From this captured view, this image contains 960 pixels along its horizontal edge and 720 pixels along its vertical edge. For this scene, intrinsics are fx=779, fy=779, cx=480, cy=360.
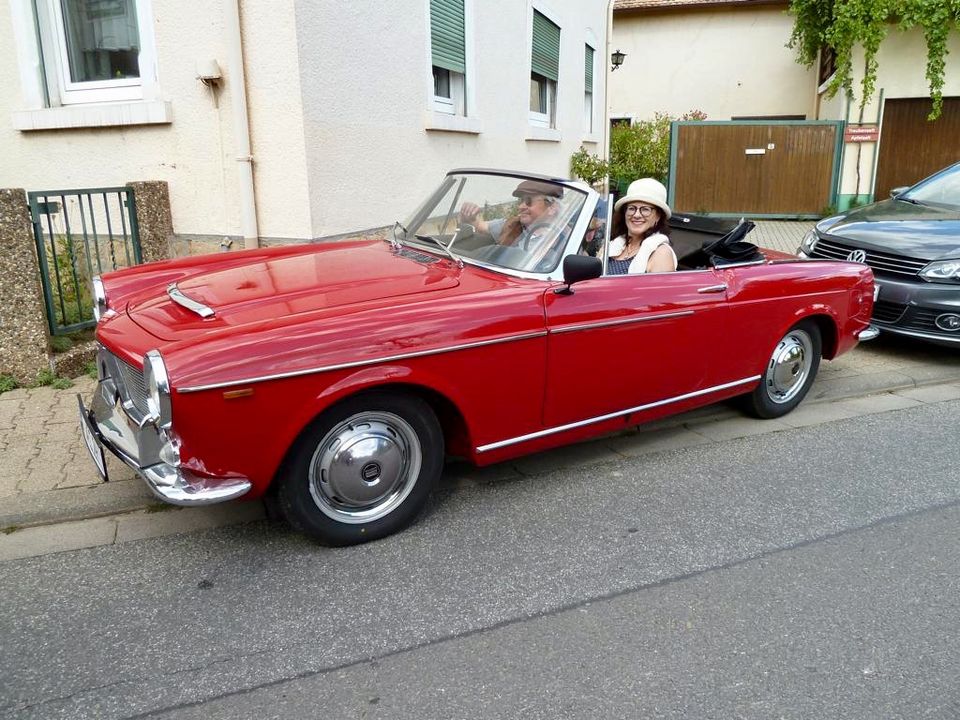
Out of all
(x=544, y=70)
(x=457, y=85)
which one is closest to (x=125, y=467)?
(x=457, y=85)

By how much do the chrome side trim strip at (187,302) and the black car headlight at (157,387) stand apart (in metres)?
0.40

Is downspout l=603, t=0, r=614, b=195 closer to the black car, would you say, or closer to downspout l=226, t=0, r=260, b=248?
the black car

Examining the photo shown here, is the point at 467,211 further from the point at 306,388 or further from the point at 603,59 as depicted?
the point at 603,59

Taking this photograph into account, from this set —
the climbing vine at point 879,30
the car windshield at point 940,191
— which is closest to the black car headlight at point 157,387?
the car windshield at point 940,191

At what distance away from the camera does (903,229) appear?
636 centimetres

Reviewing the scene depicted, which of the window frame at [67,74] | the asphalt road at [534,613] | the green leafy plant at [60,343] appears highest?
the window frame at [67,74]

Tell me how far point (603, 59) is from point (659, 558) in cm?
1338

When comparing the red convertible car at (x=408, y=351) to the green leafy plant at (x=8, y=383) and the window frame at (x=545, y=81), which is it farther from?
the window frame at (x=545, y=81)

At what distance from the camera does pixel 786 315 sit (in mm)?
4523

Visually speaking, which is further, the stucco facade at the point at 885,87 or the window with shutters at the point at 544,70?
the stucco facade at the point at 885,87

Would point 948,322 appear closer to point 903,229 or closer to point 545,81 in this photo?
point 903,229

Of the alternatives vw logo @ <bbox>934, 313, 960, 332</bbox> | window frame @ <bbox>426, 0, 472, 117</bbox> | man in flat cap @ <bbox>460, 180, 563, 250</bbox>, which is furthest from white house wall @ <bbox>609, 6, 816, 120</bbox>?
man in flat cap @ <bbox>460, 180, 563, 250</bbox>

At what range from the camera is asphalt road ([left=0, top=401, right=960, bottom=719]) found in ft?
7.79

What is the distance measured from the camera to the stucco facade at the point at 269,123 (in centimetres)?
596
